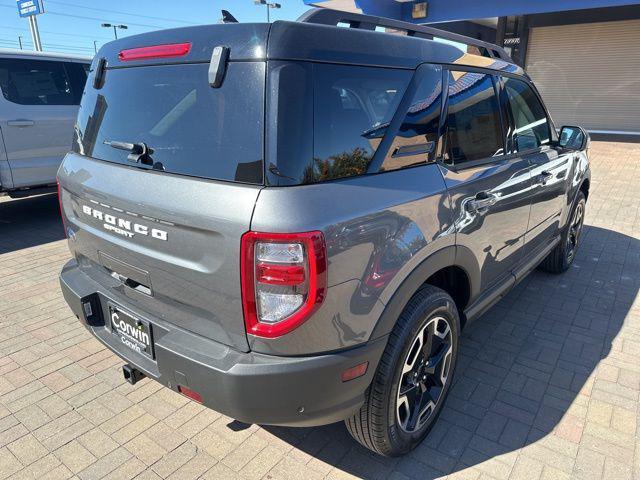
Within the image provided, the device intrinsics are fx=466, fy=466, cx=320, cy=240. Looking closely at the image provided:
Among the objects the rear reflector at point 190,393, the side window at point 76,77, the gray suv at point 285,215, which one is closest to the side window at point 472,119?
the gray suv at point 285,215

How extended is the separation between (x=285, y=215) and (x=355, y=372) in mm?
715

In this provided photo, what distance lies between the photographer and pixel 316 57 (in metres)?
1.74

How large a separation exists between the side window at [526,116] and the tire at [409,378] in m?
1.50

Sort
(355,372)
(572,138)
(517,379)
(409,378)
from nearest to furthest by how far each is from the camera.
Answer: (355,372)
(409,378)
(517,379)
(572,138)

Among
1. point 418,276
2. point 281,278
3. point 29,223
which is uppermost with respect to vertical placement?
point 281,278

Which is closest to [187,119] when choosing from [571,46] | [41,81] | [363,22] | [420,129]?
[363,22]

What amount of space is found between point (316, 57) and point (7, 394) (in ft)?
8.73

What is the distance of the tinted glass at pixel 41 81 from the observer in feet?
18.2

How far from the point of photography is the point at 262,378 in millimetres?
1707

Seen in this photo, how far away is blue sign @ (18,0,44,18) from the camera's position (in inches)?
490

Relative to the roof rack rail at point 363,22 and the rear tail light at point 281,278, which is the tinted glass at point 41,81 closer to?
the roof rack rail at point 363,22

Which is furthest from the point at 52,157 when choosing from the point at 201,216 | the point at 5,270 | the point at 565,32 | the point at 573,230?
the point at 565,32

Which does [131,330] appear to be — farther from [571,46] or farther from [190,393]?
[571,46]

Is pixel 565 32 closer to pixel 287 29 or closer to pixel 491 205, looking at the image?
pixel 491 205
